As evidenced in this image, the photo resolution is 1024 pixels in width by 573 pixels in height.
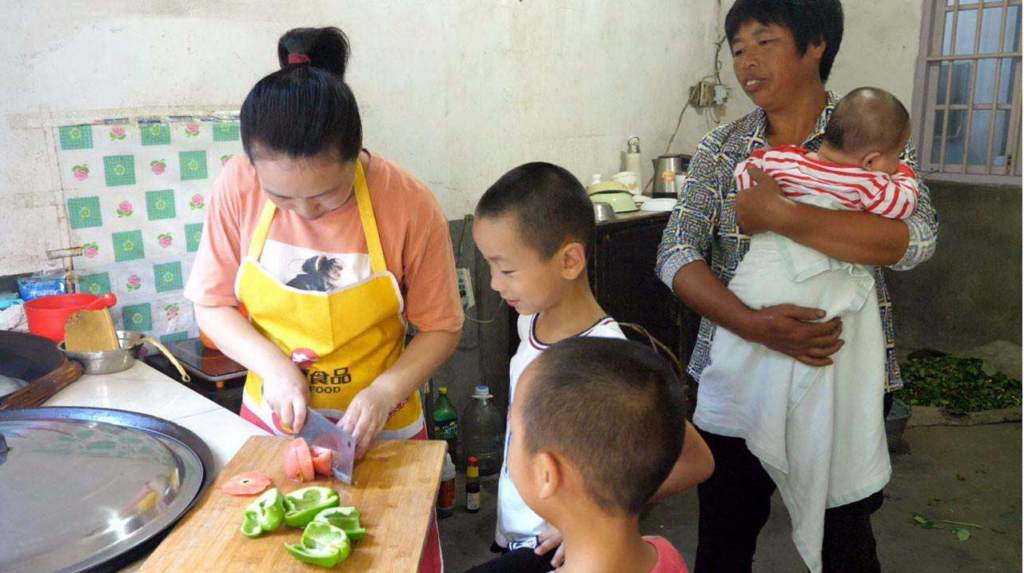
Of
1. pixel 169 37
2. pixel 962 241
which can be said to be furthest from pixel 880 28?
pixel 169 37

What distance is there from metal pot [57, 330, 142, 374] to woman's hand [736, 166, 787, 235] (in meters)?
1.42

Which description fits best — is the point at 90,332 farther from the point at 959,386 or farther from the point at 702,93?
the point at 959,386

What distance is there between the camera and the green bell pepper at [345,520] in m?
1.16

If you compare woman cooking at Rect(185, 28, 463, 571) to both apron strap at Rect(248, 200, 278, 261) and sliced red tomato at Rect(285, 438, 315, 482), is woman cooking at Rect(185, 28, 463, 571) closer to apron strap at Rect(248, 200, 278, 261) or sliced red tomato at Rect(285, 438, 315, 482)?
apron strap at Rect(248, 200, 278, 261)

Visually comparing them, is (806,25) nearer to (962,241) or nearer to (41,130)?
(41,130)

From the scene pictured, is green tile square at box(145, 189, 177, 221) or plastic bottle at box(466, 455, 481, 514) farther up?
green tile square at box(145, 189, 177, 221)

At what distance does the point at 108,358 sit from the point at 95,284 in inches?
22.8

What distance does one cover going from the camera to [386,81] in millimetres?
3172

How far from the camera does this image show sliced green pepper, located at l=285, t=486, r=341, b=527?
1189 millimetres

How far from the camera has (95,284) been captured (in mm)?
2381

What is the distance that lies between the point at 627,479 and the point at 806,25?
3.95 ft

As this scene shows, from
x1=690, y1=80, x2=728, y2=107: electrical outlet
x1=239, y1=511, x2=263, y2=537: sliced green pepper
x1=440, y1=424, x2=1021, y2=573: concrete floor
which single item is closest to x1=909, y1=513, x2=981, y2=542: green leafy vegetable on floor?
x1=440, y1=424, x2=1021, y2=573: concrete floor

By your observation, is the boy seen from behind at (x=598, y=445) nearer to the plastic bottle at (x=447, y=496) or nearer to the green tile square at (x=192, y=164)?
the green tile square at (x=192, y=164)

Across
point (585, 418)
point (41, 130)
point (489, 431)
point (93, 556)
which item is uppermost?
point (41, 130)
